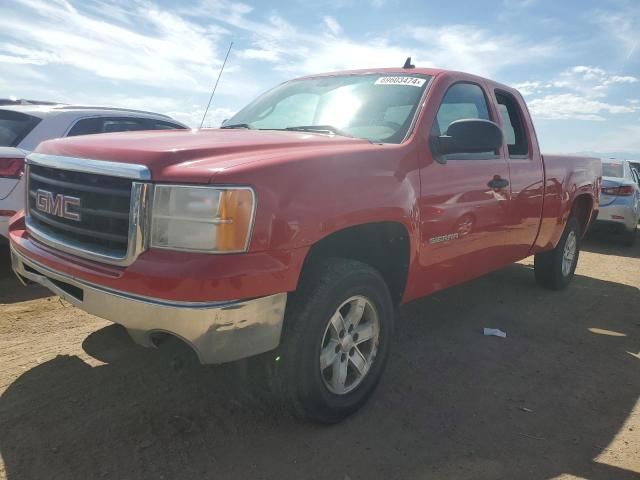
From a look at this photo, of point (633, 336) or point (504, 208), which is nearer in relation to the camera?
point (504, 208)

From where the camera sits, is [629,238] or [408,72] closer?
[408,72]

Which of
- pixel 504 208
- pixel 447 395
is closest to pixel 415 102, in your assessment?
pixel 504 208

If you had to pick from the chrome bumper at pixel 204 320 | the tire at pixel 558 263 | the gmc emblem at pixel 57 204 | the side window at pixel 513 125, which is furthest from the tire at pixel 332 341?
the tire at pixel 558 263

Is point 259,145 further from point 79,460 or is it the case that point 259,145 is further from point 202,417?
point 79,460

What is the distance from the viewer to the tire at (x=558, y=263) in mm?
5527

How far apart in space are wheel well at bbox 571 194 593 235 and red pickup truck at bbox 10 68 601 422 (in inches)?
83.6

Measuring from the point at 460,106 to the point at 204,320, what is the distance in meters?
2.55

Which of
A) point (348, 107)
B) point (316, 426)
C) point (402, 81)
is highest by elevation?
point (402, 81)

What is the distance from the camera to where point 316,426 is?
8.87ft

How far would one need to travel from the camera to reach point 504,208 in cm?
390

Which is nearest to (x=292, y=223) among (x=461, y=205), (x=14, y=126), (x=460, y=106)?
(x=461, y=205)

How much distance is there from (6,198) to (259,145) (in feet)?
9.40

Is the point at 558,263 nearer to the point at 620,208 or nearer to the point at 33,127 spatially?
the point at 620,208

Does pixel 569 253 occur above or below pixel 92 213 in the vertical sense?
below
